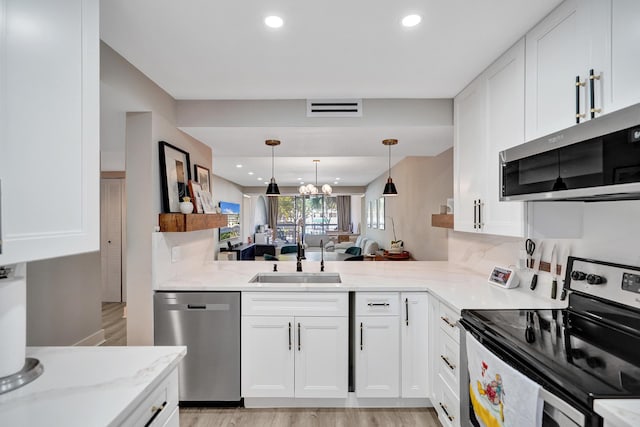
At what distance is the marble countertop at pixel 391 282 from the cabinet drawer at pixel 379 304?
0.17ft

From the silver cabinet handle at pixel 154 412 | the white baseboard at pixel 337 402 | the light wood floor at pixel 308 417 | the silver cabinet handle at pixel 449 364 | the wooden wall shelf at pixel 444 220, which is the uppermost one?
the wooden wall shelf at pixel 444 220

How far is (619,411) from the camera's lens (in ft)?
2.84

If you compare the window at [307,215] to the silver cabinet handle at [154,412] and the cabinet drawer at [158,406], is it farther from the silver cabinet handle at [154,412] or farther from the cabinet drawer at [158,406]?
the silver cabinet handle at [154,412]

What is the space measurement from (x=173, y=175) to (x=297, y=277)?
4.39ft

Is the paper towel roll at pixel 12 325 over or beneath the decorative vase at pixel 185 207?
beneath

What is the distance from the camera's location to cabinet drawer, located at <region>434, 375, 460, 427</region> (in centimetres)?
188

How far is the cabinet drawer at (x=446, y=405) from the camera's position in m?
1.88

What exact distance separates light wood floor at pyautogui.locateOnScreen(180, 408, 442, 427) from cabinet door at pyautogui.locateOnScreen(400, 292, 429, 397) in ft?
0.53

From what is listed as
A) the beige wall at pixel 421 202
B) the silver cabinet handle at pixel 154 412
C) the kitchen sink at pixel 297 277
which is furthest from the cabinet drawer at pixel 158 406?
the beige wall at pixel 421 202

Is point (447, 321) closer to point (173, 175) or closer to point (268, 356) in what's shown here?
point (268, 356)

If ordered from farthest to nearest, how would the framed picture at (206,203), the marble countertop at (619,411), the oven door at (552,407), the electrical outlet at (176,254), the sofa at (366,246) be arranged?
the sofa at (366,246)
the framed picture at (206,203)
the electrical outlet at (176,254)
the oven door at (552,407)
the marble countertop at (619,411)

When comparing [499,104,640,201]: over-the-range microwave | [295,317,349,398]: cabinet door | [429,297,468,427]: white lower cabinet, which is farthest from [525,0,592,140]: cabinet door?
[295,317,349,398]: cabinet door

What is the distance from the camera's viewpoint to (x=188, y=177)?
2.82 m

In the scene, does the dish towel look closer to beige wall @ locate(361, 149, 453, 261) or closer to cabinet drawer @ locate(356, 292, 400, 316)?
cabinet drawer @ locate(356, 292, 400, 316)
